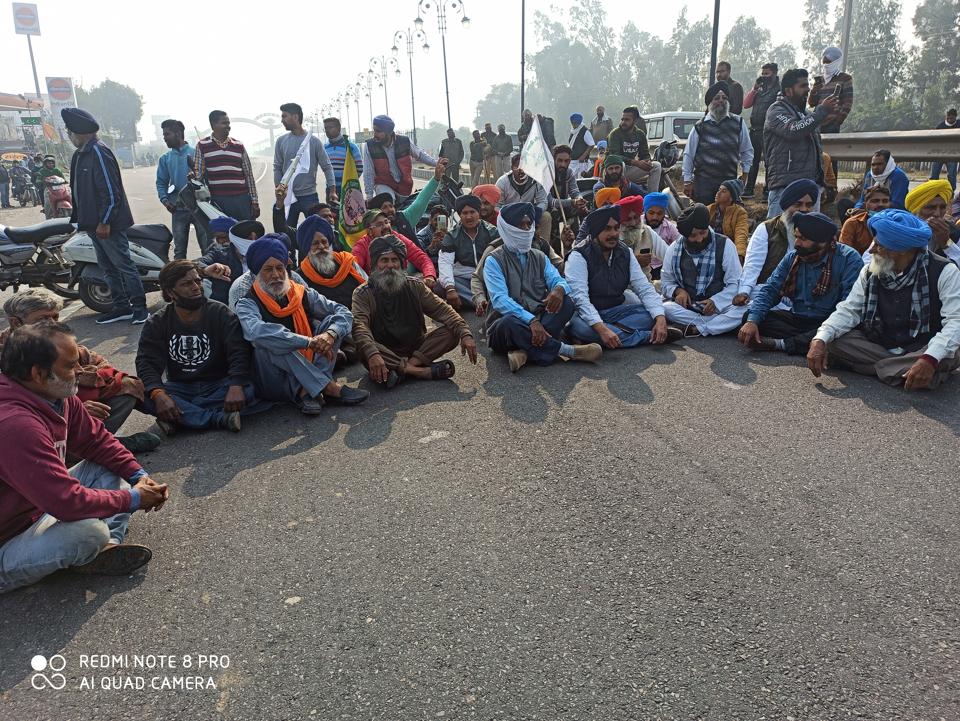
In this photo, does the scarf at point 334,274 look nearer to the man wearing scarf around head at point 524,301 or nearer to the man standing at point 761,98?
the man wearing scarf around head at point 524,301

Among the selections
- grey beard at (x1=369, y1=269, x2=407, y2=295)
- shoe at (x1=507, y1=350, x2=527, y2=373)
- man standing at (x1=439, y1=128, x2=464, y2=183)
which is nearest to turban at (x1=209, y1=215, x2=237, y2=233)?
grey beard at (x1=369, y1=269, x2=407, y2=295)

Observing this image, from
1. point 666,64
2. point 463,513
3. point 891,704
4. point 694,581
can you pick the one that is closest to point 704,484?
point 694,581

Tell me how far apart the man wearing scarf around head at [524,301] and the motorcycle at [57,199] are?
13172mm

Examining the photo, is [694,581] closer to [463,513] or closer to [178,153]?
[463,513]

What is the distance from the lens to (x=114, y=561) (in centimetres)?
290

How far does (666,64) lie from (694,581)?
10012 centimetres

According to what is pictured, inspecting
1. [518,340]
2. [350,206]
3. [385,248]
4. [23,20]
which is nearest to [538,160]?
[350,206]

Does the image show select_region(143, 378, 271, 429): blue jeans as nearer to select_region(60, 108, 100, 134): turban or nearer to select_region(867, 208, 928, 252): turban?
select_region(60, 108, 100, 134): turban

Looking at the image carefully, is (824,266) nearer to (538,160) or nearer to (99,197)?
(538,160)

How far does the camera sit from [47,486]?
263cm

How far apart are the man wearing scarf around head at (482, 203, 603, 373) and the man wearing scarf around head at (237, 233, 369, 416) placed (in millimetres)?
1313

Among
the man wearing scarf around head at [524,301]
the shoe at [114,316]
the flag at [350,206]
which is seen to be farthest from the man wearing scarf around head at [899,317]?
the shoe at [114,316]

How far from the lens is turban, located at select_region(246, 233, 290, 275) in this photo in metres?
4.77

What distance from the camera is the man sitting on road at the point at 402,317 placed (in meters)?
5.29
